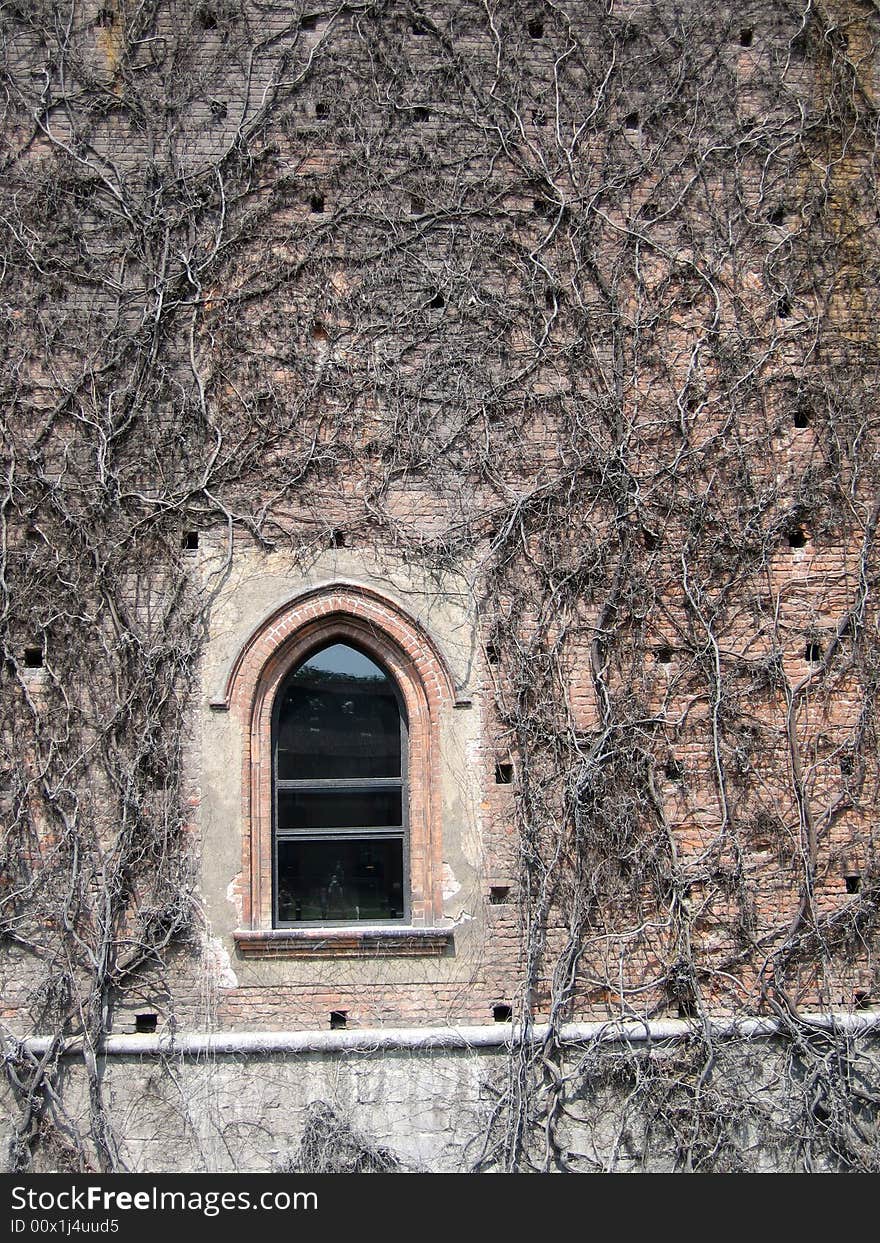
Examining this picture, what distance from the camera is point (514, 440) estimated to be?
7.79 m

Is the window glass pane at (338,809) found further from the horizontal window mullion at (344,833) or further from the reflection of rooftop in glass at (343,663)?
the reflection of rooftop in glass at (343,663)

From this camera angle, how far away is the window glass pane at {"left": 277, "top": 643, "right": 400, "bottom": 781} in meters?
7.51

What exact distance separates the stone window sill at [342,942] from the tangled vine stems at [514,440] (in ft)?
1.35

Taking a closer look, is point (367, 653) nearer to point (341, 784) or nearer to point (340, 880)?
point (341, 784)

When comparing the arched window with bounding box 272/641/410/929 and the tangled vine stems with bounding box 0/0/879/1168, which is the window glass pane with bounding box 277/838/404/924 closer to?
the arched window with bounding box 272/641/410/929

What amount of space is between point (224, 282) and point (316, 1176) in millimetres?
5963

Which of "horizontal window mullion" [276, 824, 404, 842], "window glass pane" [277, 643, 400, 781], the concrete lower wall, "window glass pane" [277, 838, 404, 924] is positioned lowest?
the concrete lower wall

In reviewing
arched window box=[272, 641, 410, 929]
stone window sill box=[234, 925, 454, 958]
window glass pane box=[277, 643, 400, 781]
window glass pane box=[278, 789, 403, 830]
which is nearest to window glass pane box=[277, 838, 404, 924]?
arched window box=[272, 641, 410, 929]

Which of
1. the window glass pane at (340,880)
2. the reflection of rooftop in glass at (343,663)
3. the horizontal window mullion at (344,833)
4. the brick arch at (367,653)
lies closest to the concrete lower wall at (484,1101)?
the window glass pane at (340,880)

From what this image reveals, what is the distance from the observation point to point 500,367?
25.8 ft

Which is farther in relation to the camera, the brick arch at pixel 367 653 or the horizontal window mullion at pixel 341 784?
the horizontal window mullion at pixel 341 784

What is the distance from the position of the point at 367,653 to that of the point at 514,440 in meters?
1.81

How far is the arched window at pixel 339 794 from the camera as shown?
7.34 metres

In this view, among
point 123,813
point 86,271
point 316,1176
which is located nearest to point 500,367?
point 86,271
